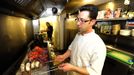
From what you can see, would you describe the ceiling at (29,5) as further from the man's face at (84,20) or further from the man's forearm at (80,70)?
the man's forearm at (80,70)

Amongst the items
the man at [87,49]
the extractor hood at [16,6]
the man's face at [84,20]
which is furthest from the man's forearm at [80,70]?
the extractor hood at [16,6]

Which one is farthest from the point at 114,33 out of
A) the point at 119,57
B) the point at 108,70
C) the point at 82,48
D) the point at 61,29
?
the point at 61,29

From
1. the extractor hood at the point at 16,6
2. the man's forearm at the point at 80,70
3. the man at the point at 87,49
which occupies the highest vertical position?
the extractor hood at the point at 16,6

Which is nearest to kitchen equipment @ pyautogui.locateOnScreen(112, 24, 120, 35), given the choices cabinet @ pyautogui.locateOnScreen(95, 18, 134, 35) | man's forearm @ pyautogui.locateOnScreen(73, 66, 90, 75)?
cabinet @ pyautogui.locateOnScreen(95, 18, 134, 35)

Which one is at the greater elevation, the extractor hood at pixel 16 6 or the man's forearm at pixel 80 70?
the extractor hood at pixel 16 6

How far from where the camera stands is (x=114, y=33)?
236cm

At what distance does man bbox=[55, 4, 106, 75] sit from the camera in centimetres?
117

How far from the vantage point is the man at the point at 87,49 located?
117cm

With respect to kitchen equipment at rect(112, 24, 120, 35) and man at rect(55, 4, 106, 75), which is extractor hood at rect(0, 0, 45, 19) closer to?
man at rect(55, 4, 106, 75)

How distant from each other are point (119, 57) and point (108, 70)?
14.0 inches

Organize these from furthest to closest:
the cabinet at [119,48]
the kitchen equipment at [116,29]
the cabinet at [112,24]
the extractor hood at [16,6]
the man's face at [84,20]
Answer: the kitchen equipment at [116,29] → the cabinet at [112,24] → the cabinet at [119,48] → the man's face at [84,20] → the extractor hood at [16,6]

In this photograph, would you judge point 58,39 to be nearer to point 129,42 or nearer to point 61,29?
point 61,29

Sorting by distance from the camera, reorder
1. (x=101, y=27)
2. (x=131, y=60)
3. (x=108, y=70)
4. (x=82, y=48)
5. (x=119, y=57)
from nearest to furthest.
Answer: (x=82, y=48) < (x=131, y=60) < (x=119, y=57) < (x=108, y=70) < (x=101, y=27)

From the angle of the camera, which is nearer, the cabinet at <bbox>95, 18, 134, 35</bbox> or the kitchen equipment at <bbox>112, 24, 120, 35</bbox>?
the cabinet at <bbox>95, 18, 134, 35</bbox>
